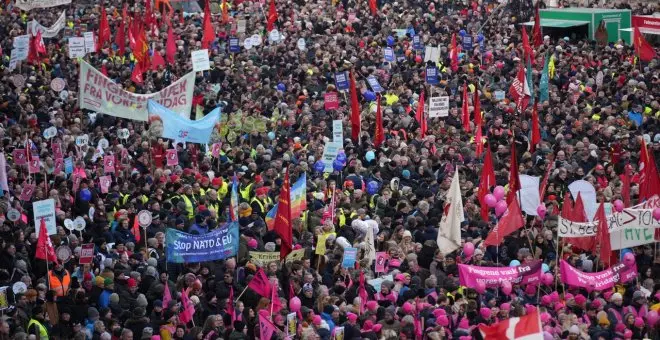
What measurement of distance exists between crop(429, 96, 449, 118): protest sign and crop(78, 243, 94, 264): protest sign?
9.96m

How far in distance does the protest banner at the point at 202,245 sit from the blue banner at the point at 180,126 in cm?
516

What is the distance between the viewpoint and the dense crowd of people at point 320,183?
54.0 feet

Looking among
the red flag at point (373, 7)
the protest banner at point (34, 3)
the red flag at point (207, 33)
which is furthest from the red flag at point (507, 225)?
the red flag at point (373, 7)

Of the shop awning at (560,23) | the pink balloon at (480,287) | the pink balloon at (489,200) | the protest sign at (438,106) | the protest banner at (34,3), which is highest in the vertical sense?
the protest banner at (34,3)

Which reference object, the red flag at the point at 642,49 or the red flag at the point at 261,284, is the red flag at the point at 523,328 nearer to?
the red flag at the point at 261,284

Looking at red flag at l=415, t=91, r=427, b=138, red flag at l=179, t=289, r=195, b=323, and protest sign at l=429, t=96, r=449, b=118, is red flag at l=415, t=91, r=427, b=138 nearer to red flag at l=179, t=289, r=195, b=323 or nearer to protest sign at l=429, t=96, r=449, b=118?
protest sign at l=429, t=96, r=449, b=118

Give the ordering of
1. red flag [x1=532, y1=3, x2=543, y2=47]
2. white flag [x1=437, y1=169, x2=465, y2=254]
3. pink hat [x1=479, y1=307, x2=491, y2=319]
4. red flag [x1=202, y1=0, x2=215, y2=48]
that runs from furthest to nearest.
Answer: red flag [x1=532, y1=3, x2=543, y2=47] < red flag [x1=202, y1=0, x2=215, y2=48] < white flag [x1=437, y1=169, x2=465, y2=254] < pink hat [x1=479, y1=307, x2=491, y2=319]

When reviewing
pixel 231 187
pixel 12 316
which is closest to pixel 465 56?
pixel 231 187

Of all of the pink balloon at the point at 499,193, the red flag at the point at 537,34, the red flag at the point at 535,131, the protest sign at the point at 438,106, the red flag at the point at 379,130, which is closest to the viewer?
the pink balloon at the point at 499,193

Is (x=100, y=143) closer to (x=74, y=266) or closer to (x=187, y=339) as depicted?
(x=74, y=266)

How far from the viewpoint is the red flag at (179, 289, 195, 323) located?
1639cm

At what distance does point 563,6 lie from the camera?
41219mm

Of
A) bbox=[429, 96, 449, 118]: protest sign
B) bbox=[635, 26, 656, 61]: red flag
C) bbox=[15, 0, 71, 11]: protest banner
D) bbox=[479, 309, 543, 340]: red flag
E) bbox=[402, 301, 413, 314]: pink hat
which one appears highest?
bbox=[479, 309, 543, 340]: red flag

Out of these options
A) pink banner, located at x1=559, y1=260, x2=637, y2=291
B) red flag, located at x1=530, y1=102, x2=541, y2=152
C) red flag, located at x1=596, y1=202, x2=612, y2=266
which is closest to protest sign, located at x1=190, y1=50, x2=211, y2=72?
red flag, located at x1=530, y1=102, x2=541, y2=152
